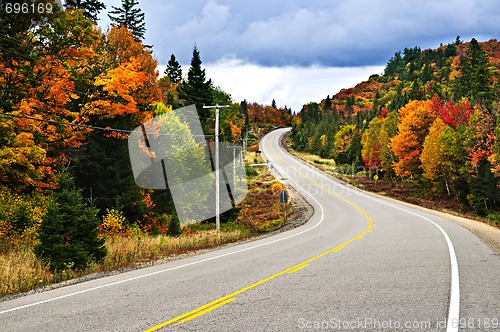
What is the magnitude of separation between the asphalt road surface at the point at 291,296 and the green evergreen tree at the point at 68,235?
2247mm

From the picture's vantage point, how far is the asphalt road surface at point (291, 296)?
19.0 ft

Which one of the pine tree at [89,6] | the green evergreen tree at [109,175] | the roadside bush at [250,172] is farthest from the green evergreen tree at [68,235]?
the roadside bush at [250,172]

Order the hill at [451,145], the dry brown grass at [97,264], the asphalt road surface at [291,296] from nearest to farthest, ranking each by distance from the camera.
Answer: the asphalt road surface at [291,296], the dry brown grass at [97,264], the hill at [451,145]

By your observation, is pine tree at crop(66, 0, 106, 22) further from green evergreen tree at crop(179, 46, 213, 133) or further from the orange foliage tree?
the orange foliage tree

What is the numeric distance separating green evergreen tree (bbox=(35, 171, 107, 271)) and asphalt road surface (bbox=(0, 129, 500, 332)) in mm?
2247

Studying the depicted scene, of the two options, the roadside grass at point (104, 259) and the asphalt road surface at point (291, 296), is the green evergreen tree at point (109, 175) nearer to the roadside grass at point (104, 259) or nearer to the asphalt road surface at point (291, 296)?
the roadside grass at point (104, 259)

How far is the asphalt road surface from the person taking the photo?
5.79 metres

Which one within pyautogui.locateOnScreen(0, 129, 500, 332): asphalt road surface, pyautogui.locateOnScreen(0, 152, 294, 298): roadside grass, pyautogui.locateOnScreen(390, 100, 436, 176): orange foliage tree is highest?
pyautogui.locateOnScreen(390, 100, 436, 176): orange foliage tree

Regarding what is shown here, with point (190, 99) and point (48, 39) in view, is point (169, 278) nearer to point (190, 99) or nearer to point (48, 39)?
point (48, 39)

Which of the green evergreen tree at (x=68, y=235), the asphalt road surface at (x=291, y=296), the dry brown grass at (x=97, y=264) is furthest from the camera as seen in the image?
the green evergreen tree at (x=68, y=235)

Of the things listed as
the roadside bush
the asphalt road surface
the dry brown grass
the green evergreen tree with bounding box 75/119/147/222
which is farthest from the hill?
the green evergreen tree with bounding box 75/119/147/222

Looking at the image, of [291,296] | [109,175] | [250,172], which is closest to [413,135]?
[250,172]

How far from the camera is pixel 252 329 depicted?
216 inches

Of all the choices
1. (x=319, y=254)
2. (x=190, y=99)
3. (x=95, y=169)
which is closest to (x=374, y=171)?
(x=190, y=99)
